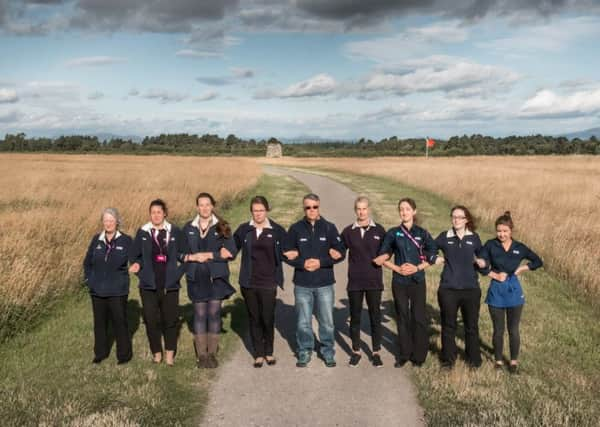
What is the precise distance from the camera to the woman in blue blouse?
552 centimetres

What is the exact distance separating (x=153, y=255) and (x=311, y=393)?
2.38 meters

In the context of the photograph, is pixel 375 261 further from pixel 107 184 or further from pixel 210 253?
pixel 107 184

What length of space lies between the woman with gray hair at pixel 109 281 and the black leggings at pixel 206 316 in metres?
0.88

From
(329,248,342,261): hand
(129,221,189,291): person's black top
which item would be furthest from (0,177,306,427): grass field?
(329,248,342,261): hand

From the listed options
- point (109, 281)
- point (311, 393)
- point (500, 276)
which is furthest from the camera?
point (109, 281)

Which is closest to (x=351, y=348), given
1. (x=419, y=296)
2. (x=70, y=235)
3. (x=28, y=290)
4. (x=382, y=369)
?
(x=382, y=369)

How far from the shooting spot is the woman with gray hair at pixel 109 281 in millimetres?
5840

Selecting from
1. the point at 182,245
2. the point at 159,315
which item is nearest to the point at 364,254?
the point at 182,245

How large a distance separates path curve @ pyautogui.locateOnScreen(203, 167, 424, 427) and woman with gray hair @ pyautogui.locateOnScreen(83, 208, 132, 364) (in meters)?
1.33

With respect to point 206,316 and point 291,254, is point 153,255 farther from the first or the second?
point 291,254

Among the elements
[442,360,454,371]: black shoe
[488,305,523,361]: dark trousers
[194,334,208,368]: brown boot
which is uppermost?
[488,305,523,361]: dark trousers

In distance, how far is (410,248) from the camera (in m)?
5.62

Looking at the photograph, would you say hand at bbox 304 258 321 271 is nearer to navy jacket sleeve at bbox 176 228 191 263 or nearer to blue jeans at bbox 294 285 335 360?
blue jeans at bbox 294 285 335 360

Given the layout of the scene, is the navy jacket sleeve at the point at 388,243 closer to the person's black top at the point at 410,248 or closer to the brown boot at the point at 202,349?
the person's black top at the point at 410,248
